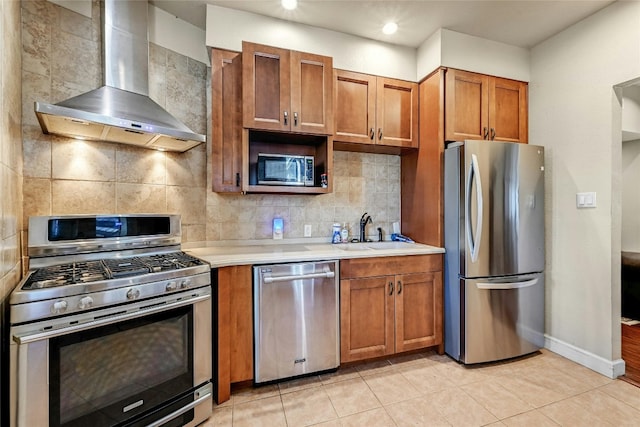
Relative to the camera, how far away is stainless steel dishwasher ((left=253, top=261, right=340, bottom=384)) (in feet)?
6.10

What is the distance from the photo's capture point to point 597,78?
7.13ft

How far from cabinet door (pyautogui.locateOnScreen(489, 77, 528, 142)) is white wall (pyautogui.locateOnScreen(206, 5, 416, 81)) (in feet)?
2.45

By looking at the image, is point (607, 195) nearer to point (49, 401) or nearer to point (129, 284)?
point (129, 284)

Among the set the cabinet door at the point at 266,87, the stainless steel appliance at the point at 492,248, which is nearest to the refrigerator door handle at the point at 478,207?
the stainless steel appliance at the point at 492,248

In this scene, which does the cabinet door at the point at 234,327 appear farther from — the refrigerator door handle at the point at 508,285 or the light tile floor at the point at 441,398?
the refrigerator door handle at the point at 508,285

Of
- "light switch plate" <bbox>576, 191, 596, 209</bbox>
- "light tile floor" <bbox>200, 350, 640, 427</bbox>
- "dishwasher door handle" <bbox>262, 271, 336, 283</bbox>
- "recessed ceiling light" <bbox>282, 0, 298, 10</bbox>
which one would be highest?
"recessed ceiling light" <bbox>282, 0, 298, 10</bbox>

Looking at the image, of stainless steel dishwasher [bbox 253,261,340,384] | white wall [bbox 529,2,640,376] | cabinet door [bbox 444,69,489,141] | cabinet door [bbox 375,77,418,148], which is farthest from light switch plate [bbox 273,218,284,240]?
white wall [bbox 529,2,640,376]

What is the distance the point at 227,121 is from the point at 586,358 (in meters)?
3.31

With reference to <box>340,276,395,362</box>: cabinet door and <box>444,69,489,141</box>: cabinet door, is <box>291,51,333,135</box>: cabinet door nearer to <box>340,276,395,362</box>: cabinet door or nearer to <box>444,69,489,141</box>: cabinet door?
<box>444,69,489,141</box>: cabinet door

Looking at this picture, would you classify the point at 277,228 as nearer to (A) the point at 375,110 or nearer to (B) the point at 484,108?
(A) the point at 375,110

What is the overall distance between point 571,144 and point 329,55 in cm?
213

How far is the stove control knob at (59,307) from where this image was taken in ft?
3.83

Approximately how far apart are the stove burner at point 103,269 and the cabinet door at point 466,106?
88.8 inches

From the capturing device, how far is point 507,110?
2.61 metres
